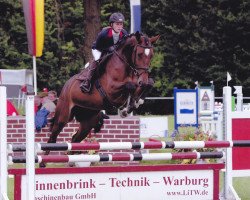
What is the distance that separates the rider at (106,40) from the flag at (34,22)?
6.66ft

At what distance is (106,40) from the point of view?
8.48 metres

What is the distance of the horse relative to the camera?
7871 mm

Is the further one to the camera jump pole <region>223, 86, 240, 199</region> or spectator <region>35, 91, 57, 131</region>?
spectator <region>35, 91, 57, 131</region>

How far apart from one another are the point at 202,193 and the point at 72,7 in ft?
91.4

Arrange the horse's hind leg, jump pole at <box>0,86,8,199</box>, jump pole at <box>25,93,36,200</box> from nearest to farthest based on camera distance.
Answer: jump pole at <box>25,93,36,200</box>, jump pole at <box>0,86,8,199</box>, the horse's hind leg

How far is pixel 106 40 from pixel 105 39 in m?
0.02

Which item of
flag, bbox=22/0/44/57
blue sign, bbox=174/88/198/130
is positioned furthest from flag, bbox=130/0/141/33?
flag, bbox=22/0/44/57

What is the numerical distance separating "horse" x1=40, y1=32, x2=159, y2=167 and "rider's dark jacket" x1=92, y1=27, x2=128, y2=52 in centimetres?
16

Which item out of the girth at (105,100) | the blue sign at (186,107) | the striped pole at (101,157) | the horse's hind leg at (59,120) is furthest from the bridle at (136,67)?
the blue sign at (186,107)

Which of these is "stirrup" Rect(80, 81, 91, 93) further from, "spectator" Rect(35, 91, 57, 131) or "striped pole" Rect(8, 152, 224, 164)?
"striped pole" Rect(8, 152, 224, 164)

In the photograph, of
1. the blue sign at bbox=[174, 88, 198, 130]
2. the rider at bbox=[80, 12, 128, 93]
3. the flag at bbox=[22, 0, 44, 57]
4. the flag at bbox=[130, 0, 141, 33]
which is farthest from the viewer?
the blue sign at bbox=[174, 88, 198, 130]

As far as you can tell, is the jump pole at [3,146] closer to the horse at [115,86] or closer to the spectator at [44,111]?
the horse at [115,86]

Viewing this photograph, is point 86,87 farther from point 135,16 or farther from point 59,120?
point 135,16

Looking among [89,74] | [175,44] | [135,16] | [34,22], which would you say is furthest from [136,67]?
[175,44]
